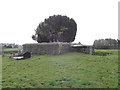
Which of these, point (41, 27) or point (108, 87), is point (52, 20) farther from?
point (108, 87)

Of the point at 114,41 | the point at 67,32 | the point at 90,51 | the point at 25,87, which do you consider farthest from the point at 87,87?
the point at 114,41

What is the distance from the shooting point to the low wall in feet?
83.0

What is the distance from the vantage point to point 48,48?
26.2 meters

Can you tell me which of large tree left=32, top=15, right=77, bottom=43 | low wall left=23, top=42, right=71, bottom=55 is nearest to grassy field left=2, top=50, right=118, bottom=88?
low wall left=23, top=42, right=71, bottom=55

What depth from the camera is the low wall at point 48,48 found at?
25.3m

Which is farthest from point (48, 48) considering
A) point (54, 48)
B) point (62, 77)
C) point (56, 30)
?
point (56, 30)

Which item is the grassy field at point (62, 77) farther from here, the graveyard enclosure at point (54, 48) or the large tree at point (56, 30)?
the large tree at point (56, 30)

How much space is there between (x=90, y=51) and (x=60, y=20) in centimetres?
2963

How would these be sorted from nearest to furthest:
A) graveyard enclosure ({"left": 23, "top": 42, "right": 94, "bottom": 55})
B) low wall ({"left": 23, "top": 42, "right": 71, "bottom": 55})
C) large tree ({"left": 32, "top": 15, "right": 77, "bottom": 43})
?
low wall ({"left": 23, "top": 42, "right": 71, "bottom": 55})
graveyard enclosure ({"left": 23, "top": 42, "right": 94, "bottom": 55})
large tree ({"left": 32, "top": 15, "right": 77, "bottom": 43})

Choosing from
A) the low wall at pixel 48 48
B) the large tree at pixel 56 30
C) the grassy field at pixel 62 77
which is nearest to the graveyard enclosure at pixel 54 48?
the low wall at pixel 48 48

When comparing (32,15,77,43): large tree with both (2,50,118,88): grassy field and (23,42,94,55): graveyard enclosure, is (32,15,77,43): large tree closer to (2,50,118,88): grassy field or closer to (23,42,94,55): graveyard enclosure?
(23,42,94,55): graveyard enclosure

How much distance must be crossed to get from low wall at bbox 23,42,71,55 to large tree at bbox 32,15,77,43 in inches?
881

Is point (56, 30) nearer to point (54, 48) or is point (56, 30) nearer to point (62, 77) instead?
point (54, 48)

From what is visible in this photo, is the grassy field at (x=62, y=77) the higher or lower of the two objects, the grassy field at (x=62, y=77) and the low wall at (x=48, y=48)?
the lower
